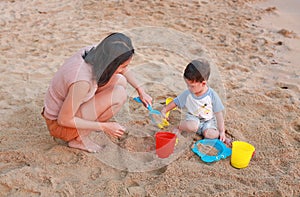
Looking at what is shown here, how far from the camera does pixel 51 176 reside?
233 cm

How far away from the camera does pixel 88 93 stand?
236 centimetres

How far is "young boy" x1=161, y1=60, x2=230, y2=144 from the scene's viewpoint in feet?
8.52

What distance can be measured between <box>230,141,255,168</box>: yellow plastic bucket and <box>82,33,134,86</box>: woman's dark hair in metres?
0.93

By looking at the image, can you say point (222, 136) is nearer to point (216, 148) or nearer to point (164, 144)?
point (216, 148)

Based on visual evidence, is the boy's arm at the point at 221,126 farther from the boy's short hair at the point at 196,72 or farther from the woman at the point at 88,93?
the woman at the point at 88,93

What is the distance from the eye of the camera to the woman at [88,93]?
2203 millimetres

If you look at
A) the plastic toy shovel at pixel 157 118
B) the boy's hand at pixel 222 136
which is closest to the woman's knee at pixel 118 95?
the plastic toy shovel at pixel 157 118

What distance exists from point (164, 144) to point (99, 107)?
50cm

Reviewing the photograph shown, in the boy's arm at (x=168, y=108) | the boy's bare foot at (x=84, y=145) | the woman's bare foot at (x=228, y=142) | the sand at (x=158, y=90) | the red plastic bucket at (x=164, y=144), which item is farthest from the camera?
the boy's arm at (x=168, y=108)

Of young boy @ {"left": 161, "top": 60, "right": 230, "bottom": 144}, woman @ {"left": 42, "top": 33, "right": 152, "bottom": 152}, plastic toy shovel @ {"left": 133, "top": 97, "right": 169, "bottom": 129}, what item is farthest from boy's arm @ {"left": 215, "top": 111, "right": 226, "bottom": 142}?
woman @ {"left": 42, "top": 33, "right": 152, "bottom": 152}

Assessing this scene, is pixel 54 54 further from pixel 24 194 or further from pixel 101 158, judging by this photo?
pixel 24 194

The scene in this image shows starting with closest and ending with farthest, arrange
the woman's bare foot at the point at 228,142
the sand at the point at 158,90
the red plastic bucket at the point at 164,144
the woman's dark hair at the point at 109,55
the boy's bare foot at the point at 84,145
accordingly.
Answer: the woman's dark hair at the point at 109,55
the sand at the point at 158,90
the red plastic bucket at the point at 164,144
the boy's bare foot at the point at 84,145
the woman's bare foot at the point at 228,142

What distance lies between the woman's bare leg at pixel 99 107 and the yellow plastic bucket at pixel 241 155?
0.85m

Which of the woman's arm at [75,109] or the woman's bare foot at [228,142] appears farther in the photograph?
the woman's bare foot at [228,142]
